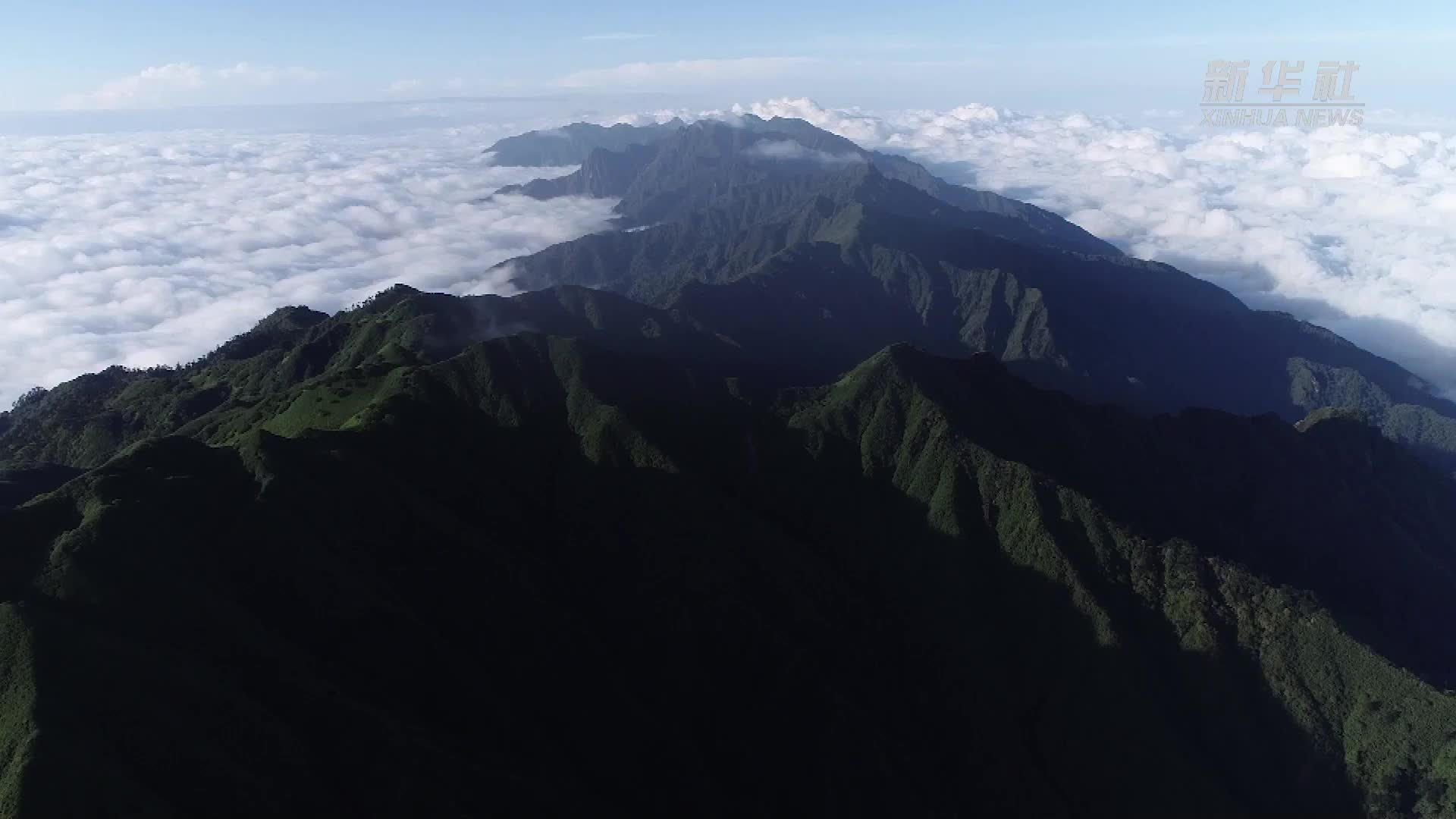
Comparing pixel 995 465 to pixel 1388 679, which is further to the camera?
pixel 995 465

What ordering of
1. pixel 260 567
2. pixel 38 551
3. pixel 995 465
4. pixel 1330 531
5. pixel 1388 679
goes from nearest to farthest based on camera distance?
pixel 38 551, pixel 260 567, pixel 1388 679, pixel 995 465, pixel 1330 531

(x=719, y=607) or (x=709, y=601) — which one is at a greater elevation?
(x=709, y=601)

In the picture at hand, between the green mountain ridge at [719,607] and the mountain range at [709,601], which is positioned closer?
the mountain range at [709,601]

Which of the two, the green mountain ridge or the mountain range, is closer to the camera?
the mountain range

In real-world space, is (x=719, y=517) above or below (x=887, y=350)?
below

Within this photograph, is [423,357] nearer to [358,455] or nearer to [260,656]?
[358,455]

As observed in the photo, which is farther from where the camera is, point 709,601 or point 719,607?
point 709,601

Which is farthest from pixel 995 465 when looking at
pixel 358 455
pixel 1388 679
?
pixel 358 455

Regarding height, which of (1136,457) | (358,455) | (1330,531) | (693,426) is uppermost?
(358,455)
